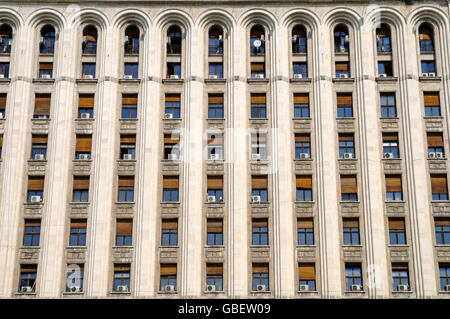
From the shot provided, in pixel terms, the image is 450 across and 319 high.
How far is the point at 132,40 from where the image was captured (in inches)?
1852

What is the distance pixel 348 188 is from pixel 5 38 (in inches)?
871

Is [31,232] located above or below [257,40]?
below

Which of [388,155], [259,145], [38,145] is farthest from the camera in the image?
[38,145]

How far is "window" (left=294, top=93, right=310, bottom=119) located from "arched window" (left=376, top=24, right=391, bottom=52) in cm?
546

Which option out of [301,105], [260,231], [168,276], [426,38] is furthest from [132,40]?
[426,38]

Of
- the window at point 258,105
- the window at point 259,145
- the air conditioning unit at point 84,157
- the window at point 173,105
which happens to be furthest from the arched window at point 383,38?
the air conditioning unit at point 84,157

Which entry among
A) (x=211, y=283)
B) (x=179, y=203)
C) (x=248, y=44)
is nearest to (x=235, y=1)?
(x=248, y=44)

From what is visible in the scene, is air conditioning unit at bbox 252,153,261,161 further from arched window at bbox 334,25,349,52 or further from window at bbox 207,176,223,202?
arched window at bbox 334,25,349,52

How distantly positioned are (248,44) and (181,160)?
27.3 feet

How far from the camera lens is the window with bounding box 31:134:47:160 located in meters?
44.5

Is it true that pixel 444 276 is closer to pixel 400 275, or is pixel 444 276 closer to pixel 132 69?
pixel 400 275
